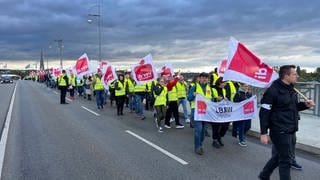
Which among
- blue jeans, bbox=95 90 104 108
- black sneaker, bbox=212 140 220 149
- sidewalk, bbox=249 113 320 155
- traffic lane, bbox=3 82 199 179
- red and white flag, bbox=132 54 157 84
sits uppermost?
red and white flag, bbox=132 54 157 84

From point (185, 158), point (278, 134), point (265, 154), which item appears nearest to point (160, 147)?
point (185, 158)

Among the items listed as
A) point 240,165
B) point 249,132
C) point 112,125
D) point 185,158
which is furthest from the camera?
point 112,125

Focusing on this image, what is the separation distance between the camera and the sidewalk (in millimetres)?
10148

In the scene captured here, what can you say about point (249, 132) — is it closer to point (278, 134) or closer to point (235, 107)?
point (235, 107)

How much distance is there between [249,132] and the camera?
12.6m

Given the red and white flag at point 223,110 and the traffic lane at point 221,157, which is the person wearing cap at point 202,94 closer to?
the red and white flag at point 223,110

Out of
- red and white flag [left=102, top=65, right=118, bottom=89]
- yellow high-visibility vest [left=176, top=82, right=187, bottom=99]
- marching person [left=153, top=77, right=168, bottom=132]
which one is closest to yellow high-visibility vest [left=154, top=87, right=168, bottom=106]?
marching person [left=153, top=77, right=168, bottom=132]

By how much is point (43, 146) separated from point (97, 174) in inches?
132

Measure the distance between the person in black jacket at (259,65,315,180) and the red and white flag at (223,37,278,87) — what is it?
7.42ft

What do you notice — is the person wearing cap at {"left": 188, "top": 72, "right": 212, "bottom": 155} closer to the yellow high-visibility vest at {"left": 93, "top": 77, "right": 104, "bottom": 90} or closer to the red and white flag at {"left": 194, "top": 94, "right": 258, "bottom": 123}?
the red and white flag at {"left": 194, "top": 94, "right": 258, "bottom": 123}

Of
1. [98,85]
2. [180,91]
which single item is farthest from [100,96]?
[180,91]

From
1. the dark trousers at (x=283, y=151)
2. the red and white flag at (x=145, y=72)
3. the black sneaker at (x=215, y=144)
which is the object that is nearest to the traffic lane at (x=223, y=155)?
the black sneaker at (x=215, y=144)

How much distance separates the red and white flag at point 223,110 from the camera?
10070 millimetres

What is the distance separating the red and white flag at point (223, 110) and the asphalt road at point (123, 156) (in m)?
0.66
